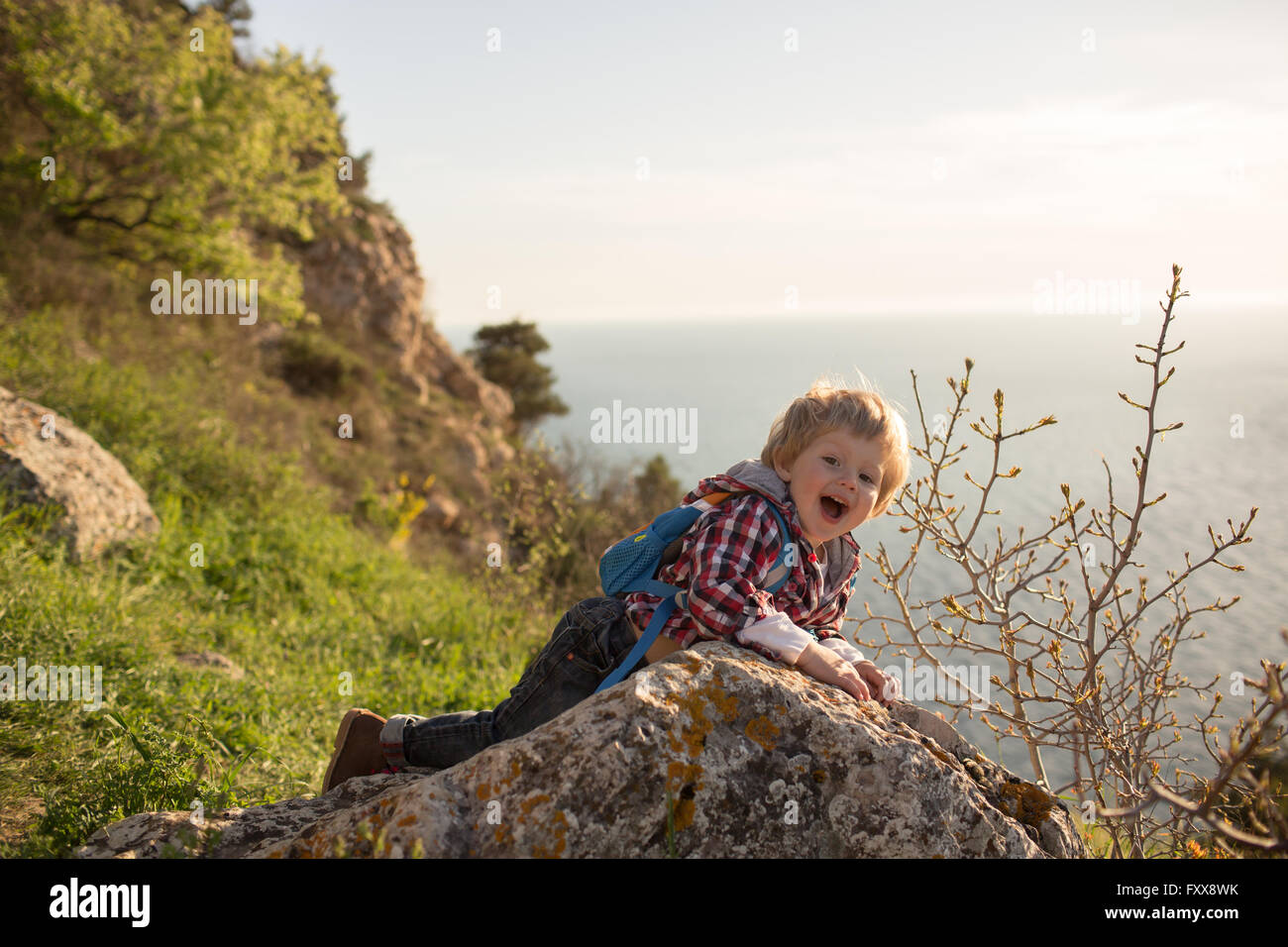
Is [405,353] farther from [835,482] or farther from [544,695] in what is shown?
[835,482]

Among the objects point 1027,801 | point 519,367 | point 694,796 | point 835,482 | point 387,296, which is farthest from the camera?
point 519,367

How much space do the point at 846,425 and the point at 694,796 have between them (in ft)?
4.49

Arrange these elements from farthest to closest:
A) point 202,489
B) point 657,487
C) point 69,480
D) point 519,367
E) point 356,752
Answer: point 519,367
point 657,487
point 202,489
point 69,480
point 356,752

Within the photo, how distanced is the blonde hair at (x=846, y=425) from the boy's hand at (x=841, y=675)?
60 cm

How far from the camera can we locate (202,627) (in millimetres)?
5020

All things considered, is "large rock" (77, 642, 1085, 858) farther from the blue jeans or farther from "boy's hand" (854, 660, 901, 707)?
the blue jeans

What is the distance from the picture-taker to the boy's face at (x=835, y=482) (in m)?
2.68

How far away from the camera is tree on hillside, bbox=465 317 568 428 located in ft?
106

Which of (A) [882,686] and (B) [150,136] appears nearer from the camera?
(A) [882,686]

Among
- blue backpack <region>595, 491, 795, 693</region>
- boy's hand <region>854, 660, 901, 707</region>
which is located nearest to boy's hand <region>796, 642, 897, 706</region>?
boy's hand <region>854, 660, 901, 707</region>

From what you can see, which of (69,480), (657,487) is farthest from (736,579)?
(657,487)

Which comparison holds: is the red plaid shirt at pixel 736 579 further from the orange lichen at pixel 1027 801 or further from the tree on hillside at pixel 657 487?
the tree on hillside at pixel 657 487
